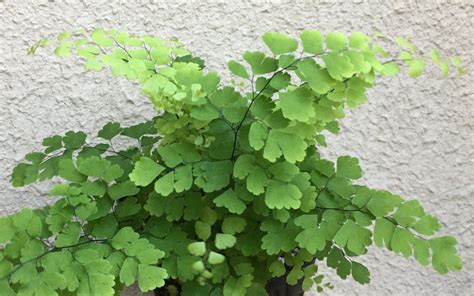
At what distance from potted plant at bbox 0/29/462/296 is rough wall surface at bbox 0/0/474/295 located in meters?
0.30

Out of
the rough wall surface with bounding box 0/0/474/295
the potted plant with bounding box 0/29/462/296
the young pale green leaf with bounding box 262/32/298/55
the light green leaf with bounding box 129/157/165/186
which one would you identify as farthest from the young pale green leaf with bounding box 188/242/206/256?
the rough wall surface with bounding box 0/0/474/295

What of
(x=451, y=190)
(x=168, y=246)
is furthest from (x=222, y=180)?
(x=451, y=190)

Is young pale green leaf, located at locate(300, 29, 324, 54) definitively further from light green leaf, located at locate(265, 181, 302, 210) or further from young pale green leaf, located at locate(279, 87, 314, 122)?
light green leaf, located at locate(265, 181, 302, 210)

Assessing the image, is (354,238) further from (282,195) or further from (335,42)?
(335,42)

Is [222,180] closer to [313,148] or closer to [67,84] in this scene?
[313,148]

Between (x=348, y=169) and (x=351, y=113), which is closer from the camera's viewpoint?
(x=348, y=169)

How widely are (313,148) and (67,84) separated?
486mm

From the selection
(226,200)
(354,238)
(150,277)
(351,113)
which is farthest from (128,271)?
(351,113)

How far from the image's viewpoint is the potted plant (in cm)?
59

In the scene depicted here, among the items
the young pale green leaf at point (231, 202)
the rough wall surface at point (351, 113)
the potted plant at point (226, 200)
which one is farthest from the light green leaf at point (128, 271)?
the rough wall surface at point (351, 113)

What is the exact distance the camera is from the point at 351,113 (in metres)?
1.13

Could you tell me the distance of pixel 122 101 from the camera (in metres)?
1.01

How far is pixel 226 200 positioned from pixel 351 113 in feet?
Result: 1.91

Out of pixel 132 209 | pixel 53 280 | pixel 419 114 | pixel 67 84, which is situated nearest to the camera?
pixel 53 280
